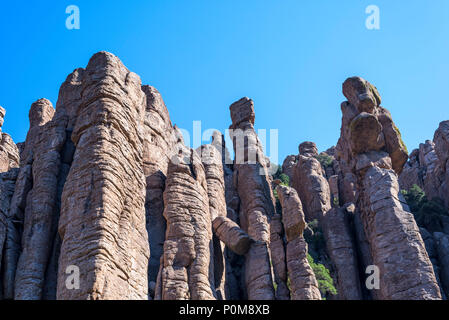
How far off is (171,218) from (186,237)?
3.68ft

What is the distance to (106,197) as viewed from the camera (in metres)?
18.6

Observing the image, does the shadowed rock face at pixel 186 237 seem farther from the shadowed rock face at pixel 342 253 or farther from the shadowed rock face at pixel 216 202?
the shadowed rock face at pixel 342 253

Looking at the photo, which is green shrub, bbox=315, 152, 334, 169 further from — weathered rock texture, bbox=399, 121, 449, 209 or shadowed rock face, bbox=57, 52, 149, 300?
shadowed rock face, bbox=57, 52, 149, 300

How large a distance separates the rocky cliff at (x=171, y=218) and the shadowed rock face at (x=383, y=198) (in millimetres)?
60

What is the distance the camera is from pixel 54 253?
23234 millimetres

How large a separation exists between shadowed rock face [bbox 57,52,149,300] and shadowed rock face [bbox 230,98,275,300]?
7264mm

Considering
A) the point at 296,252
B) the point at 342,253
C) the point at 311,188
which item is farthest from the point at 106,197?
the point at 311,188

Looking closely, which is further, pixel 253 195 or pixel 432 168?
pixel 432 168

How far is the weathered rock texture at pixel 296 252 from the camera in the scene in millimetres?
25481

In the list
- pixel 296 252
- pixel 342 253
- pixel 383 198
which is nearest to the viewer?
pixel 383 198

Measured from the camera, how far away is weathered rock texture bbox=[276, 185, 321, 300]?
2548cm

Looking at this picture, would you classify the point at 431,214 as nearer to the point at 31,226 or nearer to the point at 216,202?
the point at 216,202
